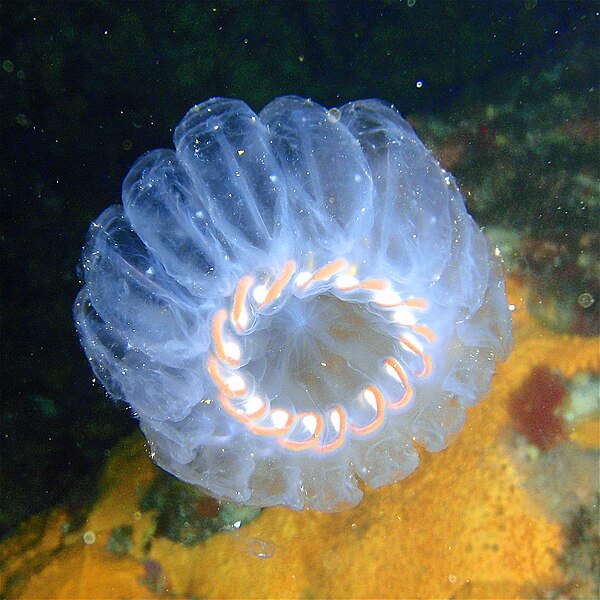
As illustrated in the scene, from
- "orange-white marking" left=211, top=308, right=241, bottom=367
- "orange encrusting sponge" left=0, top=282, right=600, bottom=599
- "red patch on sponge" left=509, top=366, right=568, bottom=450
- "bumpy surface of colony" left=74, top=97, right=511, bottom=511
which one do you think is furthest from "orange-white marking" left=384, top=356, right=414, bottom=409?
"orange-white marking" left=211, top=308, right=241, bottom=367

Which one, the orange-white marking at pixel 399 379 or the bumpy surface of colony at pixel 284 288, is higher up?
the bumpy surface of colony at pixel 284 288

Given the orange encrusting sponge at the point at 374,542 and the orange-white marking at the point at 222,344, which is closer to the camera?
the orange-white marking at the point at 222,344

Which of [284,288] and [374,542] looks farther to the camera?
[374,542]

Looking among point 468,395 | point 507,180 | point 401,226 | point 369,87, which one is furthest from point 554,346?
point 369,87

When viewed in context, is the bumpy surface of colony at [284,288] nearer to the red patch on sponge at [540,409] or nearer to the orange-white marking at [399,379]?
the orange-white marking at [399,379]

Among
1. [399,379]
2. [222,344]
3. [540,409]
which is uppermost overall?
[222,344]

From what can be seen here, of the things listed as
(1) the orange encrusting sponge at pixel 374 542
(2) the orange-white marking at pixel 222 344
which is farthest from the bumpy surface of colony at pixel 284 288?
(1) the orange encrusting sponge at pixel 374 542

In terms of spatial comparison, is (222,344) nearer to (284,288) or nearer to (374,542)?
(284,288)

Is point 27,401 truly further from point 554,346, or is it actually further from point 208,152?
point 554,346

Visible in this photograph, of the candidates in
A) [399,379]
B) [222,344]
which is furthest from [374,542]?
[222,344]
